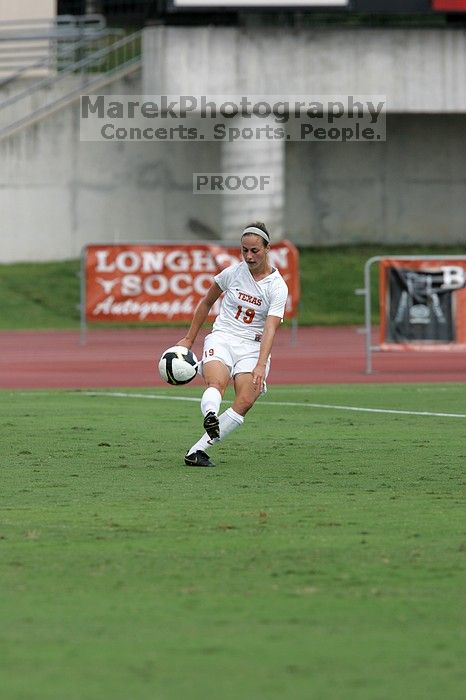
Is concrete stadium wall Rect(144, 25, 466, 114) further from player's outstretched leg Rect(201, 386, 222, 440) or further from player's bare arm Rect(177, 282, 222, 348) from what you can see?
player's outstretched leg Rect(201, 386, 222, 440)

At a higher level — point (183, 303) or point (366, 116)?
point (366, 116)

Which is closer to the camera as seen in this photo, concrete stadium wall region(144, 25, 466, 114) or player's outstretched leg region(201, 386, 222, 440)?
player's outstretched leg region(201, 386, 222, 440)

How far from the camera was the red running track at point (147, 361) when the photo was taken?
67.2 feet

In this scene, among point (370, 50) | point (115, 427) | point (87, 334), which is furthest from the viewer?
point (370, 50)

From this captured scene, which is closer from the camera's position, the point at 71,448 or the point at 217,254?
the point at 71,448

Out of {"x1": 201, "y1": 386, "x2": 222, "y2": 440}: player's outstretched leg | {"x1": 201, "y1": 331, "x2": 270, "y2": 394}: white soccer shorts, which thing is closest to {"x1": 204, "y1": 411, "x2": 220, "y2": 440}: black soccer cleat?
{"x1": 201, "y1": 386, "x2": 222, "y2": 440}: player's outstretched leg

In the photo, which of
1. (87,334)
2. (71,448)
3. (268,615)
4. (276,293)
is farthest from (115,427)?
(87,334)

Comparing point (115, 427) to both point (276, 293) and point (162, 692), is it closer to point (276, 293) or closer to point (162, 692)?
point (276, 293)

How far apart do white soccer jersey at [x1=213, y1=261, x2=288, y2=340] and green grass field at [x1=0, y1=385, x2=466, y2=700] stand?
99 cm

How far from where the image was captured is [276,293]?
11078mm

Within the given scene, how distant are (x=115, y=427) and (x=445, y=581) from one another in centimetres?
747

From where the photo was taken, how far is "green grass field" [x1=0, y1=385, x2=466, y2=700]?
5.27m

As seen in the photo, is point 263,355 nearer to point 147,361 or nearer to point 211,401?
point 211,401

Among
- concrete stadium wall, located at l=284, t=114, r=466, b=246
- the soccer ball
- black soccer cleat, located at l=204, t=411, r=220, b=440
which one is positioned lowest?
black soccer cleat, located at l=204, t=411, r=220, b=440
